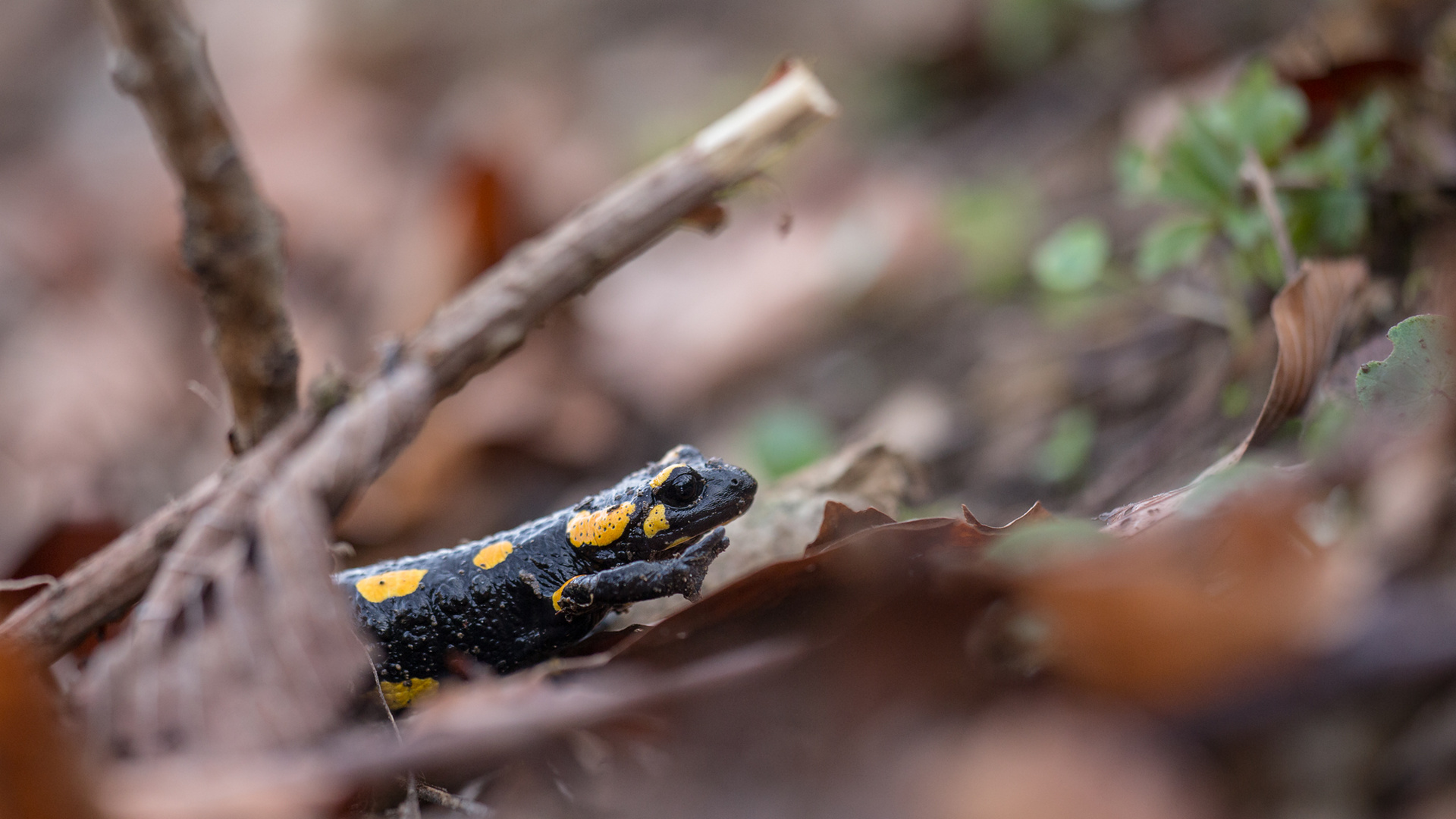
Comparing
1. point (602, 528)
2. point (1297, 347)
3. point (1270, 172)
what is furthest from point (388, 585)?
point (1270, 172)

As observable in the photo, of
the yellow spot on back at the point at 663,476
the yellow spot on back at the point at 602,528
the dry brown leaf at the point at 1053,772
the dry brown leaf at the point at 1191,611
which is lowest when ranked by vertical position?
the dry brown leaf at the point at 1053,772

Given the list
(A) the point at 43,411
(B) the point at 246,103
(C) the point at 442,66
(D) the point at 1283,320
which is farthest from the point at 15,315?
(D) the point at 1283,320

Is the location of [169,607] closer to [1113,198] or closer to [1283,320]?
[1283,320]

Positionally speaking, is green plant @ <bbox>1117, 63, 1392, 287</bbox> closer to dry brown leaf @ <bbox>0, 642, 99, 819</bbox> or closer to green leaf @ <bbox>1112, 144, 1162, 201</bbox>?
green leaf @ <bbox>1112, 144, 1162, 201</bbox>

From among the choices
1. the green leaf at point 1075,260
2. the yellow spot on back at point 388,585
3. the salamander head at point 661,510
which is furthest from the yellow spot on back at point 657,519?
the green leaf at point 1075,260

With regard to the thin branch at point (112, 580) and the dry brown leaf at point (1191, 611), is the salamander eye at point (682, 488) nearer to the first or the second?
the thin branch at point (112, 580)

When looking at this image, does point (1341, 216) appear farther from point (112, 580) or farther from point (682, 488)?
point (112, 580)
